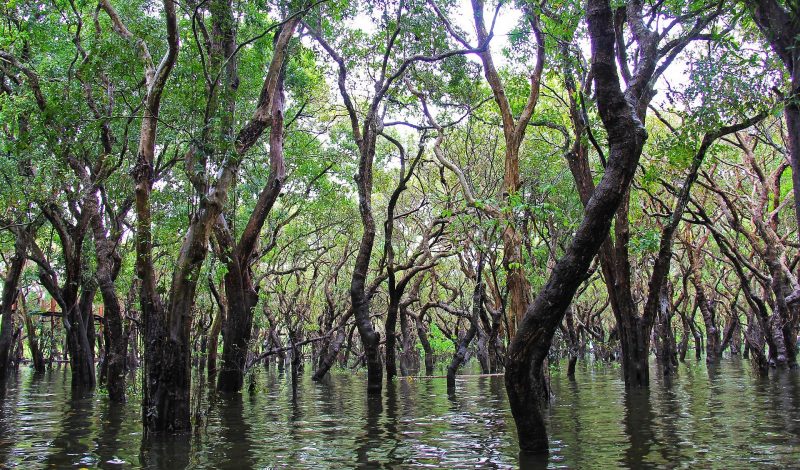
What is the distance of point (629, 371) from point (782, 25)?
807 centimetres

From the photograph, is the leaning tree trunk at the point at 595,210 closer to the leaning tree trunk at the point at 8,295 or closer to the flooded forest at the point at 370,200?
the flooded forest at the point at 370,200

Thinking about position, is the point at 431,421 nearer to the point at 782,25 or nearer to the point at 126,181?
the point at 782,25

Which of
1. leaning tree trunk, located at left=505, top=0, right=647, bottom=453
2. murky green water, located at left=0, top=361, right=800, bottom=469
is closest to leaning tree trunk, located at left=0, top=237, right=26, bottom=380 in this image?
murky green water, located at left=0, top=361, right=800, bottom=469

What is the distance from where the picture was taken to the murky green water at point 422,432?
7074mm

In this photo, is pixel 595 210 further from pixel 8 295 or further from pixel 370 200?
pixel 8 295

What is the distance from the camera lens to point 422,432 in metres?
9.35

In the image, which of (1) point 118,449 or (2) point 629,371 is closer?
(1) point 118,449

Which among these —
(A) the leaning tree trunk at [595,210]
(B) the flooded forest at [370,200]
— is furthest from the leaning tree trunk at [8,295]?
(A) the leaning tree trunk at [595,210]

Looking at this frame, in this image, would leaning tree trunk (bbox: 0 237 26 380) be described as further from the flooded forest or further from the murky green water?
the murky green water

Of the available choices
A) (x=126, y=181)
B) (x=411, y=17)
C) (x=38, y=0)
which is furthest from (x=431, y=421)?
(x=38, y=0)

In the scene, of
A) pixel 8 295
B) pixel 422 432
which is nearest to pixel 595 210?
pixel 422 432

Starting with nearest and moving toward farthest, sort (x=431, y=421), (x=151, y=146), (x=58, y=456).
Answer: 1. (x=58, y=456)
2. (x=151, y=146)
3. (x=431, y=421)

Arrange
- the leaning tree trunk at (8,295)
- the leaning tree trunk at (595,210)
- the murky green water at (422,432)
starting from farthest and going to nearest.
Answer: the leaning tree trunk at (8,295) → the murky green water at (422,432) → the leaning tree trunk at (595,210)

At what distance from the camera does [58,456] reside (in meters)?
7.71
